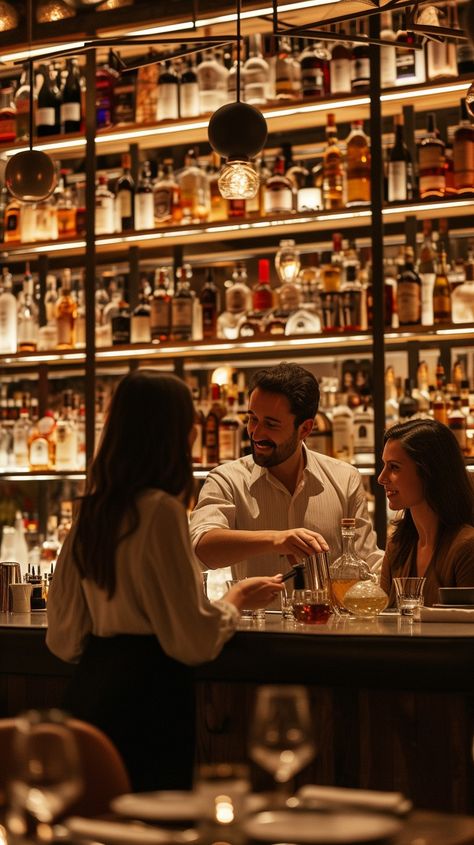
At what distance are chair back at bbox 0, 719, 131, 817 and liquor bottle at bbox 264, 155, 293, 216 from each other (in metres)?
2.91

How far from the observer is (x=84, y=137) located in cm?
460

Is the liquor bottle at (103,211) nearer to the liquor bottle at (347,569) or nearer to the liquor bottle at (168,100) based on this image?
the liquor bottle at (168,100)

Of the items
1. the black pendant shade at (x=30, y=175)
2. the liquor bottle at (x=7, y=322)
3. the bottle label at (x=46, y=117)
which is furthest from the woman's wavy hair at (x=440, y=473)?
the bottle label at (x=46, y=117)

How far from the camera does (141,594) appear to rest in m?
1.98

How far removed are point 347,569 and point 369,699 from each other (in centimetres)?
37

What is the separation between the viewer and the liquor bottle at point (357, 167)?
4.16 m

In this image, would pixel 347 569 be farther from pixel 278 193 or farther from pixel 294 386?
pixel 278 193

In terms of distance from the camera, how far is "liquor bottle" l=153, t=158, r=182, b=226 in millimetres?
4504

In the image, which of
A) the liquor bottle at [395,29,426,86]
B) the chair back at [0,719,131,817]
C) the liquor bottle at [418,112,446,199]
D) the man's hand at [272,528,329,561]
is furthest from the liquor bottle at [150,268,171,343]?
the chair back at [0,719,131,817]

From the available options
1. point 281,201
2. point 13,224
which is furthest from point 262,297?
point 13,224

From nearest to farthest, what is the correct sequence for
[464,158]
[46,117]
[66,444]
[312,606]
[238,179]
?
[312,606] → [238,179] → [464,158] → [66,444] → [46,117]

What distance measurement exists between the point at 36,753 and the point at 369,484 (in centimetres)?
319

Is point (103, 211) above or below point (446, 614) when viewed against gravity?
above

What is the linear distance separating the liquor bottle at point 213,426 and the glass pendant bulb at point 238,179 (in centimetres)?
136
